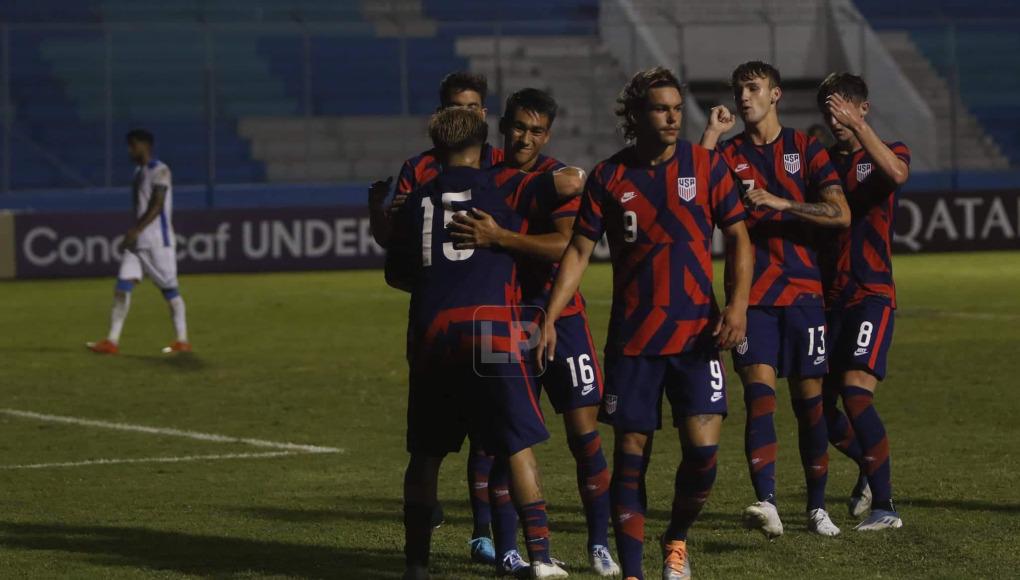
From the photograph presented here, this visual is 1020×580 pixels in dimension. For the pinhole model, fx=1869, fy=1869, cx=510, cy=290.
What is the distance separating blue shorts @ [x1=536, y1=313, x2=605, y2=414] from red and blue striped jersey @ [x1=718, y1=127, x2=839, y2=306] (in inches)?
41.5

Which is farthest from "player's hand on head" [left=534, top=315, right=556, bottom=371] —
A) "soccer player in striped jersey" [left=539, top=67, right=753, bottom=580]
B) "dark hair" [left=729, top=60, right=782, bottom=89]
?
"dark hair" [left=729, top=60, right=782, bottom=89]

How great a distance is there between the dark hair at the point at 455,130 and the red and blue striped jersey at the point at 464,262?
0.09 metres

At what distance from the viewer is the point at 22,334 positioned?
19375 millimetres

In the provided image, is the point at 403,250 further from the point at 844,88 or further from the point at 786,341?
the point at 844,88

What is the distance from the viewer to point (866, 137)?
7938 mm

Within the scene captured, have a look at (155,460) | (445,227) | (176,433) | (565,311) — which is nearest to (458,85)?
(565,311)

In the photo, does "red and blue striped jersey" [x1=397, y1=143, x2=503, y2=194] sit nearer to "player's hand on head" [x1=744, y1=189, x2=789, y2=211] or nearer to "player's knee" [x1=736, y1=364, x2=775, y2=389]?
"player's hand on head" [x1=744, y1=189, x2=789, y2=211]

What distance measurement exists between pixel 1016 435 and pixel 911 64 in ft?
94.4

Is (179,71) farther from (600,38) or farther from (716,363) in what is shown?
(716,363)

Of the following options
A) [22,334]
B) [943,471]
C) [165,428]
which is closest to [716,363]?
[943,471]

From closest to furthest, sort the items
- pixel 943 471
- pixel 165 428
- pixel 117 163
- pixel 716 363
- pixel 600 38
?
pixel 716 363 → pixel 943 471 → pixel 165 428 → pixel 117 163 → pixel 600 38

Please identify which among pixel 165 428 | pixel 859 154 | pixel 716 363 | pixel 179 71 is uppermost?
pixel 179 71

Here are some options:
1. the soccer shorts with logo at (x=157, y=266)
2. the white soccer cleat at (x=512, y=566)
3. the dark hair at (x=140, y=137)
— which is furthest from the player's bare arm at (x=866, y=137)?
the soccer shorts with logo at (x=157, y=266)

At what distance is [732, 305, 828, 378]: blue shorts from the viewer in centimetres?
809
